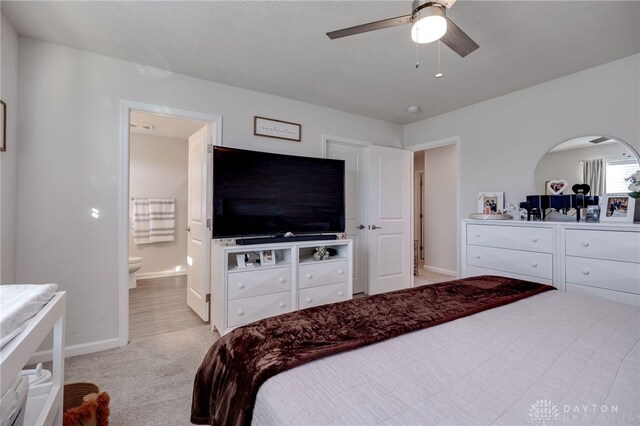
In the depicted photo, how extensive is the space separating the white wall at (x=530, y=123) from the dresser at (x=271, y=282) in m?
1.81

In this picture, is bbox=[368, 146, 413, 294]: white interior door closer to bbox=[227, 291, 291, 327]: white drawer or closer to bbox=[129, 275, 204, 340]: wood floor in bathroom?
bbox=[227, 291, 291, 327]: white drawer

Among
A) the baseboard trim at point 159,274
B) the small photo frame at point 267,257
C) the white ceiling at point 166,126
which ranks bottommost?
the baseboard trim at point 159,274

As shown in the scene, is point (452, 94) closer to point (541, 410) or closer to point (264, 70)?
point (264, 70)

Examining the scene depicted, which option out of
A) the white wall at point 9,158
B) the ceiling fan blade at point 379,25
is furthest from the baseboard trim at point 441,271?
the white wall at point 9,158

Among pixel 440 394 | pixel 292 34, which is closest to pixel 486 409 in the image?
pixel 440 394

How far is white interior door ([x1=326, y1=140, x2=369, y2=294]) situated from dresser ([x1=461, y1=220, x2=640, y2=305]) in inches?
51.4

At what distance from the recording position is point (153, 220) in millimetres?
4777

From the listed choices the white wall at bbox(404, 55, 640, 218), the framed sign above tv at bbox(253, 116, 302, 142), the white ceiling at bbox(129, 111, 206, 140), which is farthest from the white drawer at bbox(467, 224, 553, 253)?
the white ceiling at bbox(129, 111, 206, 140)

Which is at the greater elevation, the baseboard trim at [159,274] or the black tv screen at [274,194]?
the black tv screen at [274,194]

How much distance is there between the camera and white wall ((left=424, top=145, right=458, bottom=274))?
4.93 metres

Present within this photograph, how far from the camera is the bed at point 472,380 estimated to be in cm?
66

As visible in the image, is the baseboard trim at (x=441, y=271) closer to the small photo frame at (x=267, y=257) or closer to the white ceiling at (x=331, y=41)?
the white ceiling at (x=331, y=41)

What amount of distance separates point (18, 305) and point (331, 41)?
7.39ft

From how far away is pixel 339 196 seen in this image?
3221 millimetres
